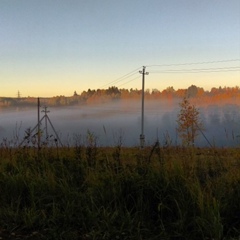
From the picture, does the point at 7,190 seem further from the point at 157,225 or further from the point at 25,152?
the point at 157,225

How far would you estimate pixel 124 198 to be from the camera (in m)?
5.03

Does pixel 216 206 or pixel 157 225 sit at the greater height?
pixel 216 206

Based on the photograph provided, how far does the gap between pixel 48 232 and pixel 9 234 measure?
52cm

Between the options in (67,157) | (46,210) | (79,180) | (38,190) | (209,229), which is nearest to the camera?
(209,229)

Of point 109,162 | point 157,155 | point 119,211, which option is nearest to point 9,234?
point 119,211

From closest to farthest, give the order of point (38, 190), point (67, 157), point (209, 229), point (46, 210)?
point (209, 229)
point (46, 210)
point (38, 190)
point (67, 157)

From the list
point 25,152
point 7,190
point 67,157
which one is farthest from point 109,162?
point 25,152

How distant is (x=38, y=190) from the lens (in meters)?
5.41

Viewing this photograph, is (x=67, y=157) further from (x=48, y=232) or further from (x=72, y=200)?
(x=48, y=232)

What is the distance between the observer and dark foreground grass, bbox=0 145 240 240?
14.1 feet

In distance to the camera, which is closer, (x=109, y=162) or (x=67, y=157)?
(x=109, y=162)

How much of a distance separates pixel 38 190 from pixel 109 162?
145cm

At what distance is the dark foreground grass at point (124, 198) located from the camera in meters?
4.30

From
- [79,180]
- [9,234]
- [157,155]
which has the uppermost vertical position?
[157,155]
